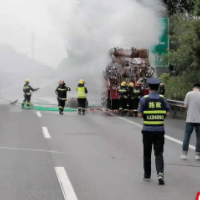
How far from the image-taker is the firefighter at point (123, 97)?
21.9m

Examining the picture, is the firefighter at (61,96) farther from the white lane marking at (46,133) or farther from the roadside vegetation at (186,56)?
the white lane marking at (46,133)

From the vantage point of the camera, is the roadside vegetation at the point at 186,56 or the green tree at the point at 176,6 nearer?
the roadside vegetation at the point at 186,56

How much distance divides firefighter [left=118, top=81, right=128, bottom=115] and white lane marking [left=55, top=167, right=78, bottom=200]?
13.0 metres

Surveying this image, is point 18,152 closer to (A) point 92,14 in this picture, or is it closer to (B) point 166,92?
(B) point 166,92

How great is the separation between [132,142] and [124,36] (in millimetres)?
16780

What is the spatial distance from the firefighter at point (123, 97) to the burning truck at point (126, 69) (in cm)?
187

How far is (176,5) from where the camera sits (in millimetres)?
33188

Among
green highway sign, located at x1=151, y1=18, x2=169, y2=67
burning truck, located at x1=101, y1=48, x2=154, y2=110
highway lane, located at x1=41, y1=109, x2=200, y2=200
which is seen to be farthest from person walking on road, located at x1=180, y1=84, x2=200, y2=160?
green highway sign, located at x1=151, y1=18, x2=169, y2=67

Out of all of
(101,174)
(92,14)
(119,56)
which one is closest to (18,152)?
(101,174)

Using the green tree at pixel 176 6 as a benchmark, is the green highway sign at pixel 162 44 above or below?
below

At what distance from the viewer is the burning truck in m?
24.4

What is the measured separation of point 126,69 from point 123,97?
10.6 ft

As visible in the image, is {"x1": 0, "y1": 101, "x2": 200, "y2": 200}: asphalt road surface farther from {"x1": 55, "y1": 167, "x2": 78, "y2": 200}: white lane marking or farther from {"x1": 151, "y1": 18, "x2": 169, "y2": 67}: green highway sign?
{"x1": 151, "y1": 18, "x2": 169, "y2": 67}: green highway sign

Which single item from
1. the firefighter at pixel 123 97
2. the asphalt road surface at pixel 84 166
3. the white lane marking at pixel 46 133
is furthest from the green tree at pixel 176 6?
the white lane marking at pixel 46 133
